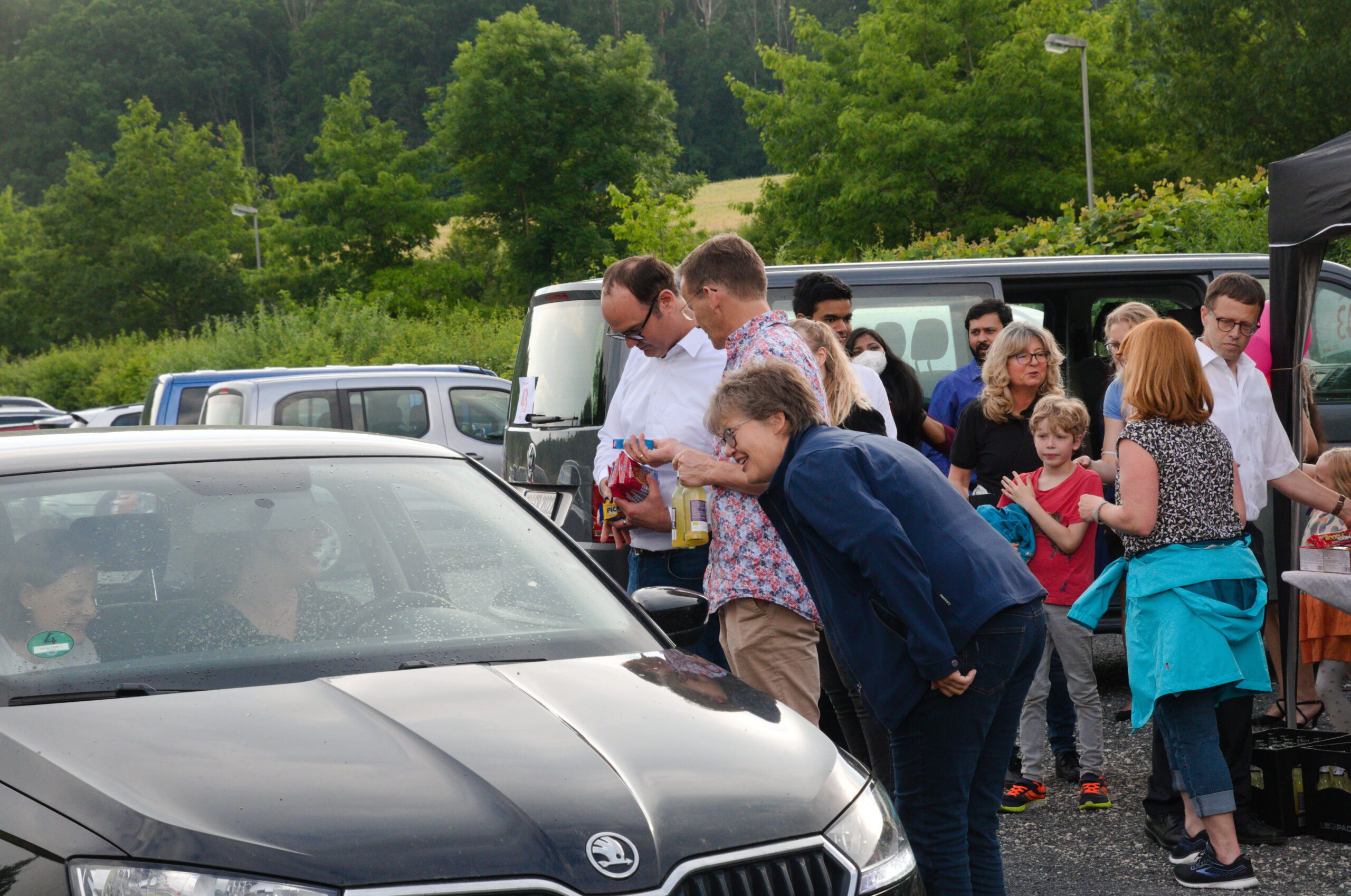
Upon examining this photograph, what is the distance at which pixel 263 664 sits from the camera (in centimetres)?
292

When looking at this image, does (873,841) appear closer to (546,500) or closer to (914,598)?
(914,598)

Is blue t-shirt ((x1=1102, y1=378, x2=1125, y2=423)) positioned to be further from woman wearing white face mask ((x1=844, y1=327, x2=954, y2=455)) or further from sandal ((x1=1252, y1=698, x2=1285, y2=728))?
sandal ((x1=1252, y1=698, x2=1285, y2=728))

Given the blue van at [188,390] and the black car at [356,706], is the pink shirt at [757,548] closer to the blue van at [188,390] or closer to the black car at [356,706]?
the black car at [356,706]

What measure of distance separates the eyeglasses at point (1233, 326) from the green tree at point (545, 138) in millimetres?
47883

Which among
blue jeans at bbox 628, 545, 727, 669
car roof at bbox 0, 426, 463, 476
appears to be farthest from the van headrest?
blue jeans at bbox 628, 545, 727, 669

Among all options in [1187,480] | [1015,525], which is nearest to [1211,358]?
[1015,525]

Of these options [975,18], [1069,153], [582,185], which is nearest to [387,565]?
[1069,153]

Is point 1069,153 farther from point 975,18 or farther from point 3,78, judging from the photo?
point 3,78

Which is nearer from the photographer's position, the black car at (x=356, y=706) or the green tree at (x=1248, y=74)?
the black car at (x=356, y=706)

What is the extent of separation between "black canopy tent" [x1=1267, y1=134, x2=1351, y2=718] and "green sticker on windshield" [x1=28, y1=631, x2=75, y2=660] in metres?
4.44

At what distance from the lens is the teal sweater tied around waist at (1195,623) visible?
171 inches

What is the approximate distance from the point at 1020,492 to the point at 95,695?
144 inches

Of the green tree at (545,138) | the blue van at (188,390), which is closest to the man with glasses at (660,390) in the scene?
the blue van at (188,390)

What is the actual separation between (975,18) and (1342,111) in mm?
13025
